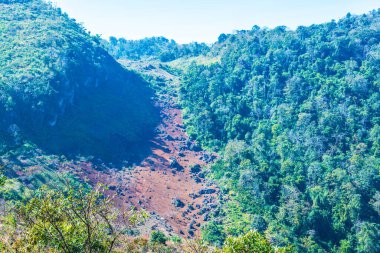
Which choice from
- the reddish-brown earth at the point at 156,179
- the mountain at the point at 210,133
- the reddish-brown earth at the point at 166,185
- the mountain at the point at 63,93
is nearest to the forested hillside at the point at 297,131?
the mountain at the point at 210,133

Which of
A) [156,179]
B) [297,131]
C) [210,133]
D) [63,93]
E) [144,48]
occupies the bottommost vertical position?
[156,179]

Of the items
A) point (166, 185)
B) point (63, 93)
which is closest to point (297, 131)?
point (166, 185)

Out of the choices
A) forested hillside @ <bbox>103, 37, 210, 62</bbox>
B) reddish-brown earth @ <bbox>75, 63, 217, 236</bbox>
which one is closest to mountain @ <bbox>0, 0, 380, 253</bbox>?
reddish-brown earth @ <bbox>75, 63, 217, 236</bbox>

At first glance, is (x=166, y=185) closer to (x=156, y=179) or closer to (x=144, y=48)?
(x=156, y=179)

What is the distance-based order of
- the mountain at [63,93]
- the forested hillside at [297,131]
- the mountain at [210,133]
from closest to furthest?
the forested hillside at [297,131], the mountain at [210,133], the mountain at [63,93]

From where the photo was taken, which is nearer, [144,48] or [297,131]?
[297,131]

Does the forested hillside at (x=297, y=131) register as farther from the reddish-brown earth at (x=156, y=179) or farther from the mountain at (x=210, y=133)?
the reddish-brown earth at (x=156, y=179)

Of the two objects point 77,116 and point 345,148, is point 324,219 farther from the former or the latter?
point 77,116
